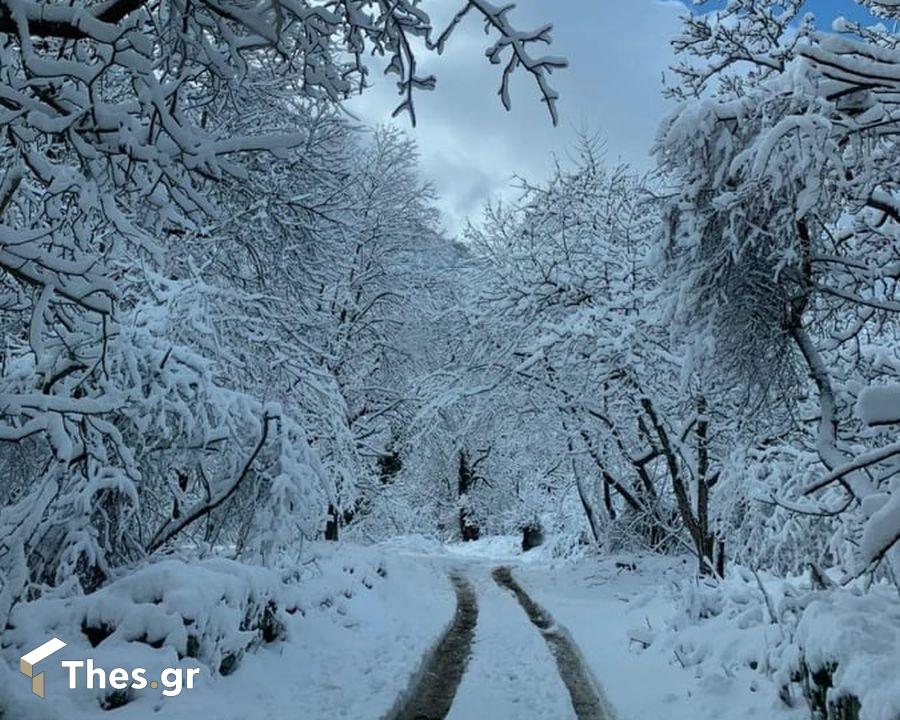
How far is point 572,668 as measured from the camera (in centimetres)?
878

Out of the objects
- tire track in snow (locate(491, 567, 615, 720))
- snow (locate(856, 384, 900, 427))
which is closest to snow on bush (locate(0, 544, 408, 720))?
tire track in snow (locate(491, 567, 615, 720))

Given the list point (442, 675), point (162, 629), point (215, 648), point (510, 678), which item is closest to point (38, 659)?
point (162, 629)

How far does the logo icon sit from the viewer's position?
16.8 ft

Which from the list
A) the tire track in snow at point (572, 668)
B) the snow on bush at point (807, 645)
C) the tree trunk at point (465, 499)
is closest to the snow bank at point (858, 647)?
the snow on bush at point (807, 645)

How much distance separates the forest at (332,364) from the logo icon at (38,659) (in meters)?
0.11

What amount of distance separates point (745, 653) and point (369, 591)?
707cm

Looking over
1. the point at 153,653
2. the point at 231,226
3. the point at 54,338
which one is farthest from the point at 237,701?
the point at 231,226

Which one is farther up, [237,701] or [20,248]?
[20,248]

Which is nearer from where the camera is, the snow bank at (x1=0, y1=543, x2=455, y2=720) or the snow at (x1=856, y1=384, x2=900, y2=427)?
the snow at (x1=856, y1=384, x2=900, y2=427)

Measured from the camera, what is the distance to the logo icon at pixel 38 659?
5.12 meters

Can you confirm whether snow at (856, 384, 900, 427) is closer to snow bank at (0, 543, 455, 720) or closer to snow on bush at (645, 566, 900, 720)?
snow on bush at (645, 566, 900, 720)

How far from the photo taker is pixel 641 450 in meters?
15.0

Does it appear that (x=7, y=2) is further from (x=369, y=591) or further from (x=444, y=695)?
(x=369, y=591)

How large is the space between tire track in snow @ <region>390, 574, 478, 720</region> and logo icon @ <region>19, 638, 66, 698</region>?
2860mm
